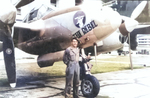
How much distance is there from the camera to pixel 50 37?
2.45 metres

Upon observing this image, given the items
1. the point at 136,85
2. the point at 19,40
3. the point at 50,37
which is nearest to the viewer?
the point at 19,40

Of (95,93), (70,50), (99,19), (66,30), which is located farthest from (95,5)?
(95,93)

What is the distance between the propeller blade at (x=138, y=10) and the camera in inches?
102

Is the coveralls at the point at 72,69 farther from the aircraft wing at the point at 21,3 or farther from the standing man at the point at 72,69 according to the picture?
the aircraft wing at the point at 21,3

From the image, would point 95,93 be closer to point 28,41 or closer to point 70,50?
point 70,50

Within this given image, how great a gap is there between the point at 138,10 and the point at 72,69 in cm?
130

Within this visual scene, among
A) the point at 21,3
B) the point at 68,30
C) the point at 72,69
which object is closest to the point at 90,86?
the point at 72,69

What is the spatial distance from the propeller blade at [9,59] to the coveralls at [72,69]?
1.88ft

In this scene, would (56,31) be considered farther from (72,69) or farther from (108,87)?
(108,87)

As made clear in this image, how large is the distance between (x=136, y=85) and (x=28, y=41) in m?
1.56

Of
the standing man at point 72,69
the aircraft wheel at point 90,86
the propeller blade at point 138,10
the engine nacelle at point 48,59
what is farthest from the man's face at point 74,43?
the propeller blade at point 138,10

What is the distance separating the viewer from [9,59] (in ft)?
6.92

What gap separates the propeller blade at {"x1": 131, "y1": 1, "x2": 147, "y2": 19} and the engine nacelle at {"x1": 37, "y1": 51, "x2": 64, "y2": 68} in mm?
1112

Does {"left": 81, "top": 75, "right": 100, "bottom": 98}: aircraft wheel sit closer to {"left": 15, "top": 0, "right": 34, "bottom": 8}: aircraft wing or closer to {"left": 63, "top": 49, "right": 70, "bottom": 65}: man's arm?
{"left": 63, "top": 49, "right": 70, "bottom": 65}: man's arm
